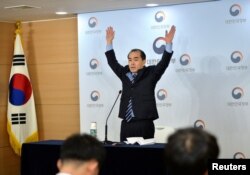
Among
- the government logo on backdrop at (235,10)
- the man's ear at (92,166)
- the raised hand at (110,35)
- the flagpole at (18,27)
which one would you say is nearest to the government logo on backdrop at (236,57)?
the government logo on backdrop at (235,10)

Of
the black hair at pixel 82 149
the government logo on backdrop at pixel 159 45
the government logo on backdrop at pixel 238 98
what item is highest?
the government logo on backdrop at pixel 159 45

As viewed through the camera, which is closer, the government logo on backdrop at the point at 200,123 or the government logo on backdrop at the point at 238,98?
the government logo on backdrop at the point at 238,98

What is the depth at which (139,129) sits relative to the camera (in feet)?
20.0

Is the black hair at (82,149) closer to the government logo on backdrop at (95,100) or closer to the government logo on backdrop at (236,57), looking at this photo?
the government logo on backdrop at (236,57)

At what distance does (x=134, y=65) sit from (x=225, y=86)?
4.46ft

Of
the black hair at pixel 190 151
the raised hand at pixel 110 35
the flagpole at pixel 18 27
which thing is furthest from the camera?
the flagpole at pixel 18 27

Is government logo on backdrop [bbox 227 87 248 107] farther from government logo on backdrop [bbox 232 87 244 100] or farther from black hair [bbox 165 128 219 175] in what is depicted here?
black hair [bbox 165 128 219 175]

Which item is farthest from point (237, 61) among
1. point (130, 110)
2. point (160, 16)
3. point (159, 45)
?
point (130, 110)

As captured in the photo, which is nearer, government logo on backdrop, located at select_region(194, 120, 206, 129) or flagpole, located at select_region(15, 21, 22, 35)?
government logo on backdrop, located at select_region(194, 120, 206, 129)

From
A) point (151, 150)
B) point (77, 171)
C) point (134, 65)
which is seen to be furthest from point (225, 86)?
point (77, 171)

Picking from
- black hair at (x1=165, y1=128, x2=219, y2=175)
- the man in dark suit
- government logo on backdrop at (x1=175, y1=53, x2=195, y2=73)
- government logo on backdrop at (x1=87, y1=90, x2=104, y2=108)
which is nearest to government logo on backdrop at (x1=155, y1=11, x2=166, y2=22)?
government logo on backdrop at (x1=175, y1=53, x2=195, y2=73)

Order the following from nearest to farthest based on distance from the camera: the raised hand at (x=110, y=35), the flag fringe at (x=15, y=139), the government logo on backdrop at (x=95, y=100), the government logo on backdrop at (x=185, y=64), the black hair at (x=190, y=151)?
1. the black hair at (x=190, y=151)
2. the raised hand at (x=110, y=35)
3. the government logo on backdrop at (x=185, y=64)
4. the government logo on backdrop at (x=95, y=100)
5. the flag fringe at (x=15, y=139)

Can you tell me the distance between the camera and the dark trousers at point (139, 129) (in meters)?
6.07

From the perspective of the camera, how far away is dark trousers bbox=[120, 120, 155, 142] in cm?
607
